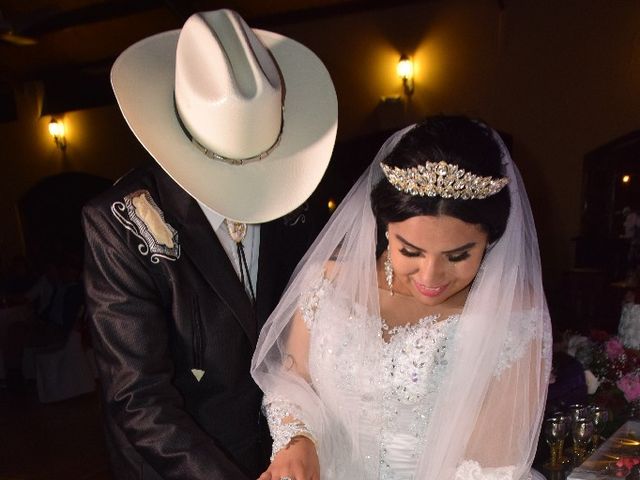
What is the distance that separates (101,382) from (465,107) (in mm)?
6693

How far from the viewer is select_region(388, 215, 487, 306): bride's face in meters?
1.48

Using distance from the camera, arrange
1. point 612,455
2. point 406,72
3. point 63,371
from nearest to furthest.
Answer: point 612,455 < point 63,371 < point 406,72

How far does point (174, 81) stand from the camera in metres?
1.62

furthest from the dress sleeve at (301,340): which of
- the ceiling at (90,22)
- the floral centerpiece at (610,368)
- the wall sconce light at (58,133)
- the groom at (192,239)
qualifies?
the wall sconce light at (58,133)

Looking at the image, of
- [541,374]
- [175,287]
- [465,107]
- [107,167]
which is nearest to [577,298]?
[465,107]

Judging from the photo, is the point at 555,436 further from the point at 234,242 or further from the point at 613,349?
Answer: the point at 234,242

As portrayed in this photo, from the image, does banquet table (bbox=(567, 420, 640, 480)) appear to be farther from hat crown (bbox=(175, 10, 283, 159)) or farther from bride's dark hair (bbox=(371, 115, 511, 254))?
hat crown (bbox=(175, 10, 283, 159))

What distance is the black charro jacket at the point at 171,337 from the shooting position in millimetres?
1446

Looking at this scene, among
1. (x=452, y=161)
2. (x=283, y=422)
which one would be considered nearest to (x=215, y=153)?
(x=452, y=161)

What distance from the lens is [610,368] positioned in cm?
261

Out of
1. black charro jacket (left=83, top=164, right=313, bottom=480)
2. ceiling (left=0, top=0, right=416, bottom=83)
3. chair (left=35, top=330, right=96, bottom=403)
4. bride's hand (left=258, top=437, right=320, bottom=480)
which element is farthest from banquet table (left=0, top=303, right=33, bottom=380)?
bride's hand (left=258, top=437, right=320, bottom=480)

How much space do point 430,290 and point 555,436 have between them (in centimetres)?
94

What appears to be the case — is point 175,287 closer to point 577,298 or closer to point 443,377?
point 443,377

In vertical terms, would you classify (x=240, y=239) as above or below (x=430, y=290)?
above
